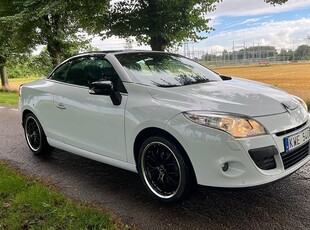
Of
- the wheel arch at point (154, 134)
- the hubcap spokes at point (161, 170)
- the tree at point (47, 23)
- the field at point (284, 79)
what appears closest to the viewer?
the wheel arch at point (154, 134)

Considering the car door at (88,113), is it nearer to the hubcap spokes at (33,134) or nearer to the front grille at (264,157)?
the hubcap spokes at (33,134)

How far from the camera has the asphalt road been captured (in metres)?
3.15

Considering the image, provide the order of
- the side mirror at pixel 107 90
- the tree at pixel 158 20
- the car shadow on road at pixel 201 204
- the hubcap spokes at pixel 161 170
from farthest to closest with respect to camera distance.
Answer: the tree at pixel 158 20 < the side mirror at pixel 107 90 < the hubcap spokes at pixel 161 170 < the car shadow on road at pixel 201 204

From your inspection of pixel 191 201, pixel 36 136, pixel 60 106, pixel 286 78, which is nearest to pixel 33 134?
pixel 36 136

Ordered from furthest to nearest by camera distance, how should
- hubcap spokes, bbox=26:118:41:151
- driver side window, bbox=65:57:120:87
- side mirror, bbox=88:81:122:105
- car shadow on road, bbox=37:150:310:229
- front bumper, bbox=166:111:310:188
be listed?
hubcap spokes, bbox=26:118:41:151 < driver side window, bbox=65:57:120:87 < side mirror, bbox=88:81:122:105 < car shadow on road, bbox=37:150:310:229 < front bumper, bbox=166:111:310:188

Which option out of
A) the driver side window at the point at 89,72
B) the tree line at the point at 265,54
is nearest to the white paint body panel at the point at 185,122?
the driver side window at the point at 89,72

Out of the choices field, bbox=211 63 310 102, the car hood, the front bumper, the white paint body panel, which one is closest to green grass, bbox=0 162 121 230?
the white paint body panel

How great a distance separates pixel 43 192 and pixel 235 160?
2243mm

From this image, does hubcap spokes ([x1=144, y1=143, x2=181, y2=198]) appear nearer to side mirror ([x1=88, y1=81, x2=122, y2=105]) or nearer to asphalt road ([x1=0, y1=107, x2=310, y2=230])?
asphalt road ([x1=0, y1=107, x2=310, y2=230])

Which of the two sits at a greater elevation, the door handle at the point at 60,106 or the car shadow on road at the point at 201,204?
the door handle at the point at 60,106

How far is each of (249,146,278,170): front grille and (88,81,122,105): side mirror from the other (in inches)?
61.4

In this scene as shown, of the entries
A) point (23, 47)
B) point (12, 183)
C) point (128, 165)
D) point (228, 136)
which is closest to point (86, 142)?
point (128, 165)

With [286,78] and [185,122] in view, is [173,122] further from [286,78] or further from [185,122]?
[286,78]

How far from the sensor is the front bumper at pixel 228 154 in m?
3.00
